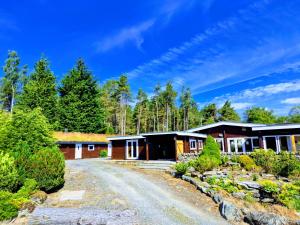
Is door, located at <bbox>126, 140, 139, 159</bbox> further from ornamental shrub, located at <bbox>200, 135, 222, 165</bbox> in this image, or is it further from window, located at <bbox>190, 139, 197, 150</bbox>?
ornamental shrub, located at <bbox>200, 135, 222, 165</bbox>

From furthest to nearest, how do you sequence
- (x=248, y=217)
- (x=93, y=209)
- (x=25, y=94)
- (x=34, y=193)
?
(x=25, y=94) → (x=34, y=193) → (x=93, y=209) → (x=248, y=217)

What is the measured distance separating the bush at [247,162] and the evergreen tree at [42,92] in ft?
111

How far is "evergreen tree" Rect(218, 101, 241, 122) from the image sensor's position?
60.4 m

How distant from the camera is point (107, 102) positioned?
5344 cm

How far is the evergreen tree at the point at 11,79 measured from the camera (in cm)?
3991

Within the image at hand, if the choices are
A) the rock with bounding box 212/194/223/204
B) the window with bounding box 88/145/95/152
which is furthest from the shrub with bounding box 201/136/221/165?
the window with bounding box 88/145/95/152

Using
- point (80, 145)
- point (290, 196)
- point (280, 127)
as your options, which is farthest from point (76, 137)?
point (290, 196)

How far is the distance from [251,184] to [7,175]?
436 inches

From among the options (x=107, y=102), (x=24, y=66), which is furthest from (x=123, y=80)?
(x=24, y=66)

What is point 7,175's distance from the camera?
351 inches

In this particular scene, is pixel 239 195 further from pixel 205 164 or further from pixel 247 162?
pixel 247 162

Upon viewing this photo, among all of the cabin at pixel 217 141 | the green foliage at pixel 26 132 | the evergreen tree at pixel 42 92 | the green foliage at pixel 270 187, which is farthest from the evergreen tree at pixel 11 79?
the green foliage at pixel 270 187

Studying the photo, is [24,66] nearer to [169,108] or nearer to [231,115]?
[169,108]

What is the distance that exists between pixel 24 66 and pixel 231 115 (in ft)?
166
